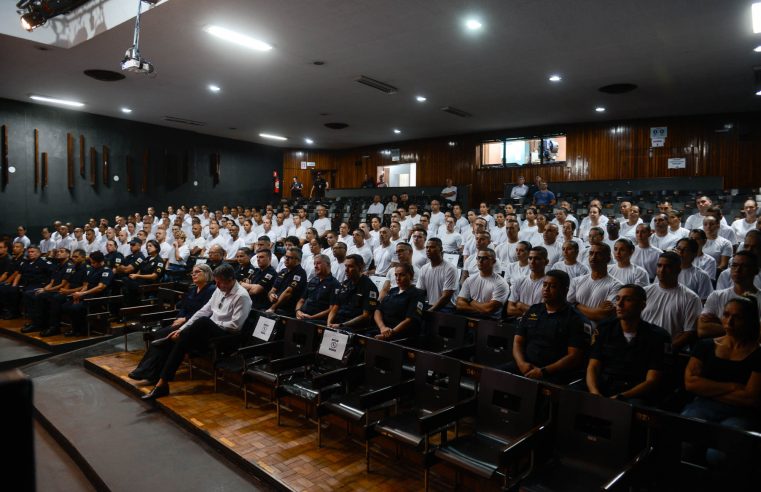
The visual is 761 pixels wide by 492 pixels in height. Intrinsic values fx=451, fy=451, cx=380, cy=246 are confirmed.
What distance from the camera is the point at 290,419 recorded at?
3654 mm

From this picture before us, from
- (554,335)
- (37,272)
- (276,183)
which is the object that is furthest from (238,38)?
(276,183)

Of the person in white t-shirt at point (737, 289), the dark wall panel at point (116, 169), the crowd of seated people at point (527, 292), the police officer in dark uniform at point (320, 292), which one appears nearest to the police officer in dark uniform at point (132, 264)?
the crowd of seated people at point (527, 292)

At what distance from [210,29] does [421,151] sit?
9.66 meters

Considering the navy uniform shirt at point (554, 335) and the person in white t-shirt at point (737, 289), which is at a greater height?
the person in white t-shirt at point (737, 289)

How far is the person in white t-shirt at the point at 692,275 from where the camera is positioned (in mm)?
3814

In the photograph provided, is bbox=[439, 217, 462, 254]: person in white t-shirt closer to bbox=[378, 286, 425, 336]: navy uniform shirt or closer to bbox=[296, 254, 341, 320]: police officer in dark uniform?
bbox=[296, 254, 341, 320]: police officer in dark uniform

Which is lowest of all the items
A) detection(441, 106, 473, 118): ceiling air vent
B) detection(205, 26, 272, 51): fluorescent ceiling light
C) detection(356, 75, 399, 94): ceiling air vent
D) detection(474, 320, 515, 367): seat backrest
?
detection(474, 320, 515, 367): seat backrest

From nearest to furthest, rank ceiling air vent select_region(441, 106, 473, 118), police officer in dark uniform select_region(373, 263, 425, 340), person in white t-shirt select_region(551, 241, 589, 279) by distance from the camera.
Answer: police officer in dark uniform select_region(373, 263, 425, 340) < person in white t-shirt select_region(551, 241, 589, 279) < ceiling air vent select_region(441, 106, 473, 118)

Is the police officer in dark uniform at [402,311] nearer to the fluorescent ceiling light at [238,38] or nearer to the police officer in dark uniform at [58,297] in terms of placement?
the fluorescent ceiling light at [238,38]

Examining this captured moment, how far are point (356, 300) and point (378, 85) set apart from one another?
Answer: 5.65m

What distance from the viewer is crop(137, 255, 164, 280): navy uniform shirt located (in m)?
7.07

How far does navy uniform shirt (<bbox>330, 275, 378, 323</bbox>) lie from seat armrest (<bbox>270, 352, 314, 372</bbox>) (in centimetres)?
68

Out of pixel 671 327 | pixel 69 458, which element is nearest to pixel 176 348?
pixel 69 458

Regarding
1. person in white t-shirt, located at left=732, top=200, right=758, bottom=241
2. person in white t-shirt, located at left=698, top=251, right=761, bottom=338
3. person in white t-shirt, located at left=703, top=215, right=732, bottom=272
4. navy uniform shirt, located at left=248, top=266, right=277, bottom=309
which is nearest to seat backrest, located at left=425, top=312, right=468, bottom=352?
person in white t-shirt, located at left=698, top=251, right=761, bottom=338
